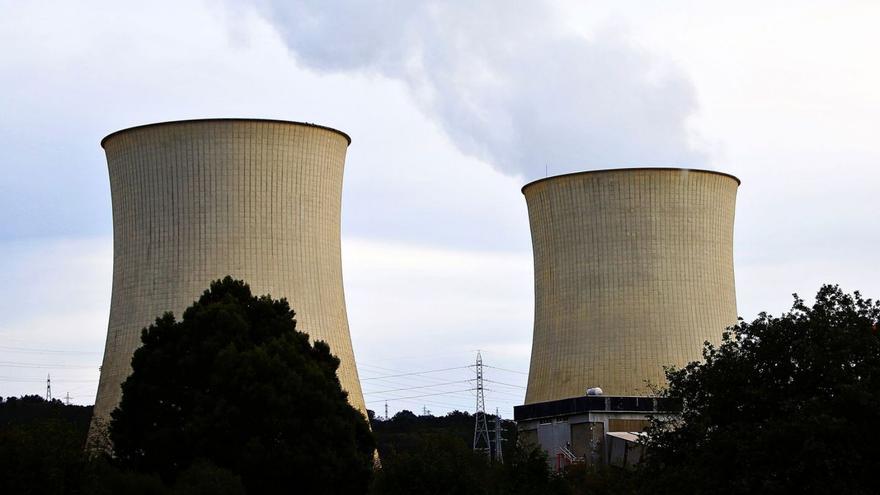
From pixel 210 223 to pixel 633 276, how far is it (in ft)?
26.9

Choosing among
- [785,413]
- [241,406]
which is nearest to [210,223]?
[241,406]

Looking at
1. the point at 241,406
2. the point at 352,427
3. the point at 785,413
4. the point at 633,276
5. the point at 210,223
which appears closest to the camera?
the point at 785,413

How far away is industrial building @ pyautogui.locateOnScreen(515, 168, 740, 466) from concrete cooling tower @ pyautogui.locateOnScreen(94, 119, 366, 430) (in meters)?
5.22

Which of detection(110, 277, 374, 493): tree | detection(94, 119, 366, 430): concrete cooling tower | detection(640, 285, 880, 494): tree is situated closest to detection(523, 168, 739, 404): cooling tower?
detection(94, 119, 366, 430): concrete cooling tower

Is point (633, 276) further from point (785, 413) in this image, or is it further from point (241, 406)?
point (785, 413)

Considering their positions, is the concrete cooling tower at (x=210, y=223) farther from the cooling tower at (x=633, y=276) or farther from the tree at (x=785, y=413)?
the tree at (x=785, y=413)

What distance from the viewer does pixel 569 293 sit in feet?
95.6

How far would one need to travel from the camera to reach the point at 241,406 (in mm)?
20672

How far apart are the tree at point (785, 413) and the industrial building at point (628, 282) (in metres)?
8.84

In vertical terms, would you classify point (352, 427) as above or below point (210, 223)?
below

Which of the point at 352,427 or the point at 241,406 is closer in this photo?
the point at 241,406

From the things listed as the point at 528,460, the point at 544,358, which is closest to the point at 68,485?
the point at 528,460

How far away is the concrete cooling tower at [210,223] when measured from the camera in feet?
81.1

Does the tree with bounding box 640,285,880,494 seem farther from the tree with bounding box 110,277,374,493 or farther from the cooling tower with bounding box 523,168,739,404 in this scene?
the cooling tower with bounding box 523,168,739,404
